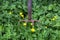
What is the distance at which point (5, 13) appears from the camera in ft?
15.8

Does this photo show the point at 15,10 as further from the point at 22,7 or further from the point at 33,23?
the point at 33,23

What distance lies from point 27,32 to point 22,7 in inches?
48.8

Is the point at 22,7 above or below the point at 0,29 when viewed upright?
above

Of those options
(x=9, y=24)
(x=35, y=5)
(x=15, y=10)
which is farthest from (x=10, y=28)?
(x=35, y=5)

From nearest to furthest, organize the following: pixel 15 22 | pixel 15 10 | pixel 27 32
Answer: pixel 27 32, pixel 15 22, pixel 15 10

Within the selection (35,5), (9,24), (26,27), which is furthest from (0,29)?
(35,5)

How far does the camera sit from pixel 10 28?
13.9 ft

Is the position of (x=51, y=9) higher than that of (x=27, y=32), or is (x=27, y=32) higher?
(x=51, y=9)

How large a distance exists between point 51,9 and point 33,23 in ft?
3.17

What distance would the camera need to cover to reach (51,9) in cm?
518

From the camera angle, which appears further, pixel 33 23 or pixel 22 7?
pixel 22 7

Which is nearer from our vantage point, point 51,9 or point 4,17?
point 4,17

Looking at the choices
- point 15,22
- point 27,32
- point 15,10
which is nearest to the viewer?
point 27,32

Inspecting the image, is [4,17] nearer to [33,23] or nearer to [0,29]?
[0,29]
